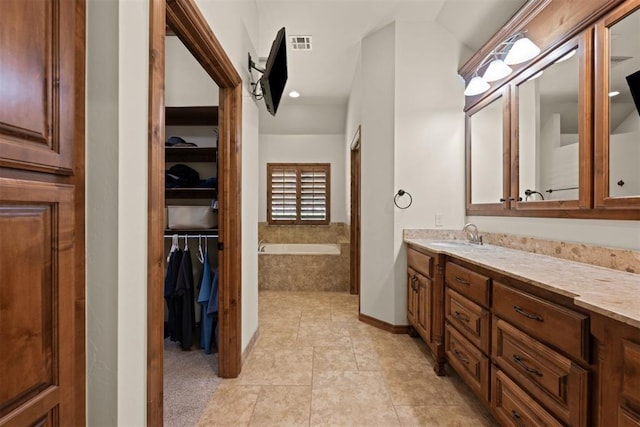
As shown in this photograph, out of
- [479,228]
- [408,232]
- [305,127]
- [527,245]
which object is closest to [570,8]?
[527,245]

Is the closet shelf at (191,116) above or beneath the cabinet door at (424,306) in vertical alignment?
above

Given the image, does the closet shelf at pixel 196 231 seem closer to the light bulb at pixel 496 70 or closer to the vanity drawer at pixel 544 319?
the vanity drawer at pixel 544 319

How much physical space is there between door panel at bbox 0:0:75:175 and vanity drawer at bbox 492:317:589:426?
5.59ft

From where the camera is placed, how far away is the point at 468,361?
5.49ft

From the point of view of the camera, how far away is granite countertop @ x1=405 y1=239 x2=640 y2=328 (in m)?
0.85

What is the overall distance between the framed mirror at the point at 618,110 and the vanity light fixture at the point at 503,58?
1.63 feet

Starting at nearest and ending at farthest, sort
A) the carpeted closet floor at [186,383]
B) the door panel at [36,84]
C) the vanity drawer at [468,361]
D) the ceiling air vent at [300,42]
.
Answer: the door panel at [36,84] < the vanity drawer at [468,361] < the carpeted closet floor at [186,383] < the ceiling air vent at [300,42]

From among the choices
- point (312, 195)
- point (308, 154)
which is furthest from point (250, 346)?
point (308, 154)

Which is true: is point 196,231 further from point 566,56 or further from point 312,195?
point 312,195

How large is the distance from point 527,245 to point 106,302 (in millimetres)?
2340

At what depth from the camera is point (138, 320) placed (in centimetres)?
92

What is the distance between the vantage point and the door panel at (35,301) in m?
0.63

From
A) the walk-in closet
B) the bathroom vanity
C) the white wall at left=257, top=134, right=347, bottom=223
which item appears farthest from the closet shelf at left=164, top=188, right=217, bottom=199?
the white wall at left=257, top=134, right=347, bottom=223

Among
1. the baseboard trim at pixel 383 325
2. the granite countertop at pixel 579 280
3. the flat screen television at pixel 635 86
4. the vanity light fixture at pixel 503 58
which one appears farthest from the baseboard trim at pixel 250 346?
the vanity light fixture at pixel 503 58
